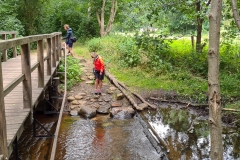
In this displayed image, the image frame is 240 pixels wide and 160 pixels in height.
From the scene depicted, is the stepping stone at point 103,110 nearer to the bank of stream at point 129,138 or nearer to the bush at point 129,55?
the bank of stream at point 129,138

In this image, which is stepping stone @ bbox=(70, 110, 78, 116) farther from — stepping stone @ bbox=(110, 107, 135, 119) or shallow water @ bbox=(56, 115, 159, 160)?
stepping stone @ bbox=(110, 107, 135, 119)

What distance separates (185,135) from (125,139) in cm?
174

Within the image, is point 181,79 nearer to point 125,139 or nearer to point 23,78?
point 125,139

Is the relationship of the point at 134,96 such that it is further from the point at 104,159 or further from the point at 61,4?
the point at 61,4

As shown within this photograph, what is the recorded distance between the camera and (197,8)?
14.4 meters

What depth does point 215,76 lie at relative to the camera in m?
2.17

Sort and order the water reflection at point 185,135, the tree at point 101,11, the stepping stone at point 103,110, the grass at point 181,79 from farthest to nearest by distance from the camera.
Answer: the tree at point 101,11 < the grass at point 181,79 < the stepping stone at point 103,110 < the water reflection at point 185,135

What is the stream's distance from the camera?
662cm

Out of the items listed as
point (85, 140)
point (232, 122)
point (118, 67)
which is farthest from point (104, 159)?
point (118, 67)

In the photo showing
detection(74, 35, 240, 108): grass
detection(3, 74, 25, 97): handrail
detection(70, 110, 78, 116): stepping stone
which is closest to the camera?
detection(3, 74, 25, 97): handrail

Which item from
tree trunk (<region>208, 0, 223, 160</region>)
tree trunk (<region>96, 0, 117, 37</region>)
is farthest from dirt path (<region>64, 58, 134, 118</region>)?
tree trunk (<region>96, 0, 117, 37</region>)

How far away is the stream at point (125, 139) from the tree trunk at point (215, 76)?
4.34 metres

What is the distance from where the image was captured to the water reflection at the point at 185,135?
22.2ft

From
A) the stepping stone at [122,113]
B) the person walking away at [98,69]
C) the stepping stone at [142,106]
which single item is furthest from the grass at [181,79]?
the stepping stone at [122,113]
